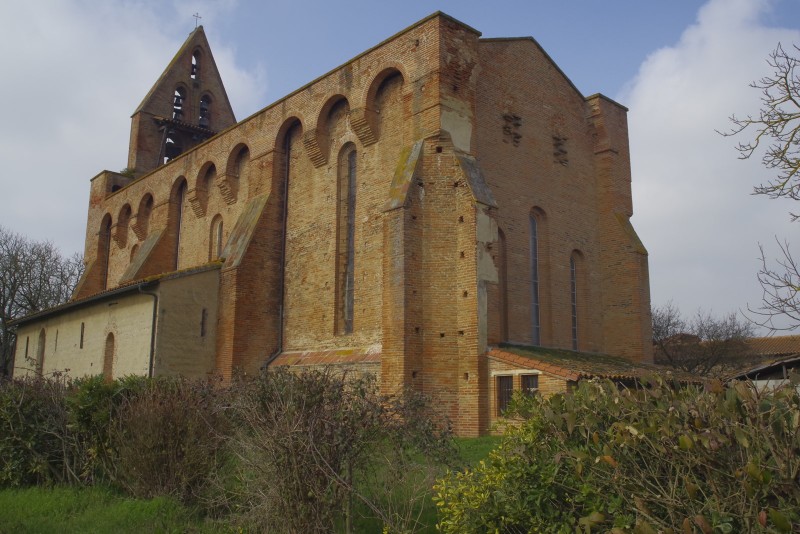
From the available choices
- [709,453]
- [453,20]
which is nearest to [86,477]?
[709,453]

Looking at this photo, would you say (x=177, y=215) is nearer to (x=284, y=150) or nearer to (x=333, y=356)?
(x=284, y=150)

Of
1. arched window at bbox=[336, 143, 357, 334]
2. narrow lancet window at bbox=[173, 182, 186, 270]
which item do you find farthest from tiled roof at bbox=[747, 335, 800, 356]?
narrow lancet window at bbox=[173, 182, 186, 270]

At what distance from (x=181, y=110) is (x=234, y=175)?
1263 centimetres

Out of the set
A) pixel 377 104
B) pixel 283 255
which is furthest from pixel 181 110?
pixel 377 104

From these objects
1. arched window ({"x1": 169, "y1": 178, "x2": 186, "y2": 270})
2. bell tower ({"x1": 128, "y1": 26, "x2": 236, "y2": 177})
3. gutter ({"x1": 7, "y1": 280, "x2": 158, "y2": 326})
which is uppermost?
bell tower ({"x1": 128, "y1": 26, "x2": 236, "y2": 177})

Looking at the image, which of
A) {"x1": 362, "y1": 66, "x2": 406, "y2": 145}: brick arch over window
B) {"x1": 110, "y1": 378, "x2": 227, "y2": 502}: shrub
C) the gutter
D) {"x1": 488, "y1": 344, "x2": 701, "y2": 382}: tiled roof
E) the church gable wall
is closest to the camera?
{"x1": 110, "y1": 378, "x2": 227, "y2": 502}: shrub

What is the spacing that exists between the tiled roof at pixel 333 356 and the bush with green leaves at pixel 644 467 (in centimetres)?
972

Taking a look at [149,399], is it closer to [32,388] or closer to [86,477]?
[86,477]

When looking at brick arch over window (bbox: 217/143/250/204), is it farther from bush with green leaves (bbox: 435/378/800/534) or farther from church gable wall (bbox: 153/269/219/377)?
bush with green leaves (bbox: 435/378/800/534)

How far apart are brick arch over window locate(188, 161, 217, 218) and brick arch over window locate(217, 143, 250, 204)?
58.0 inches

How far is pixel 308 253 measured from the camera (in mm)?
18594

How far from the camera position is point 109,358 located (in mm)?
19469

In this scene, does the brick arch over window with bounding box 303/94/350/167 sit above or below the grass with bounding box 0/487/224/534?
above

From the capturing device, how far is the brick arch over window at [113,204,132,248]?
28.2 meters
